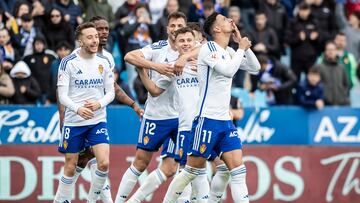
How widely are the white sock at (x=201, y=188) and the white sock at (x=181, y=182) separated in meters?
0.64

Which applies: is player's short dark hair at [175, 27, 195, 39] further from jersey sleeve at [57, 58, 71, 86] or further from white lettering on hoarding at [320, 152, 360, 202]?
white lettering on hoarding at [320, 152, 360, 202]

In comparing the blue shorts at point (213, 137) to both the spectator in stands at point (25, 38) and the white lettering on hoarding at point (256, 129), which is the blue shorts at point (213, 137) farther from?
the spectator in stands at point (25, 38)

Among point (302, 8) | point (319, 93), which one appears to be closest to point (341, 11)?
point (302, 8)

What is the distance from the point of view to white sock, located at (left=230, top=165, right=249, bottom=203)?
615 inches

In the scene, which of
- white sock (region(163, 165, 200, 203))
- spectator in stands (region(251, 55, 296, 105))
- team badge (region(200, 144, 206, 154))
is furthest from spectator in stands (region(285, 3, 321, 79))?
team badge (region(200, 144, 206, 154))

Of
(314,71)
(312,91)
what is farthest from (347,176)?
(314,71)

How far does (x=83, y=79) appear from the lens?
16750 mm

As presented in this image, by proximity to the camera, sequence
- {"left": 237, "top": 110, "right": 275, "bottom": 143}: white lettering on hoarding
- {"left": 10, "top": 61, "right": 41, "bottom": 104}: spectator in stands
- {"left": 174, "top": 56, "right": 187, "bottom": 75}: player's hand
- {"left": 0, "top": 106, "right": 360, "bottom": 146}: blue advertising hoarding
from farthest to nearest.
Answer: {"left": 10, "top": 61, "right": 41, "bottom": 104}: spectator in stands → {"left": 237, "top": 110, "right": 275, "bottom": 143}: white lettering on hoarding → {"left": 0, "top": 106, "right": 360, "bottom": 146}: blue advertising hoarding → {"left": 174, "top": 56, "right": 187, "bottom": 75}: player's hand

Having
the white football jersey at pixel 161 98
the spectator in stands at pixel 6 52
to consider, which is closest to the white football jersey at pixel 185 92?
the white football jersey at pixel 161 98

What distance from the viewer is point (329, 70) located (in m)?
24.1

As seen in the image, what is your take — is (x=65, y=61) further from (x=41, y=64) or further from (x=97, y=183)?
(x=41, y=64)

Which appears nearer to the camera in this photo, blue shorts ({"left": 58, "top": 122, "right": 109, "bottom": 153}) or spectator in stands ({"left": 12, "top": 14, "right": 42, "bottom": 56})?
blue shorts ({"left": 58, "top": 122, "right": 109, "bottom": 153})

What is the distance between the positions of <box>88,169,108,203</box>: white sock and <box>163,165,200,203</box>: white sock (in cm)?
103

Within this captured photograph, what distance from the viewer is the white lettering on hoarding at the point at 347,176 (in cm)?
2097
